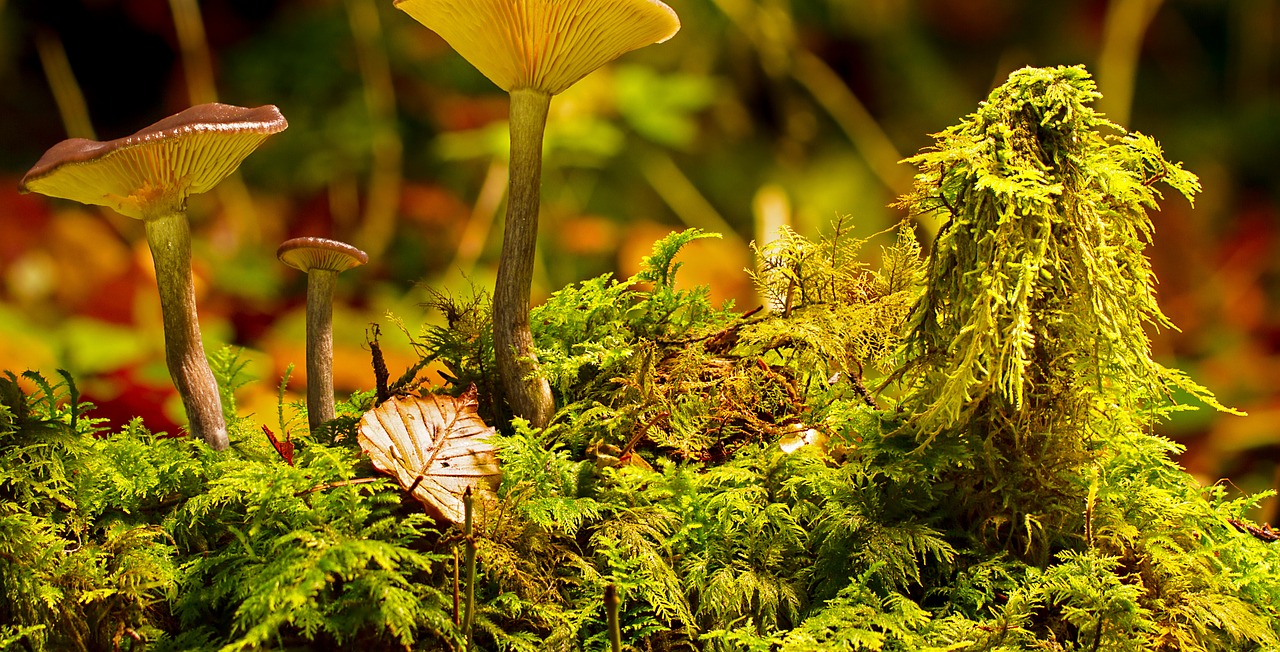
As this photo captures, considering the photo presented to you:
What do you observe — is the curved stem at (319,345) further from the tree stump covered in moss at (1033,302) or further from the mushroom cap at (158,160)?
the tree stump covered in moss at (1033,302)

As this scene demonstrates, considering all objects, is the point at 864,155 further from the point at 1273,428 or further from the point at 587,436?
the point at 587,436

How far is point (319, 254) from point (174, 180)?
0.21 m

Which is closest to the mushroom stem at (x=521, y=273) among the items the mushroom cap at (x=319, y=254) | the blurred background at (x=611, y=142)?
the mushroom cap at (x=319, y=254)

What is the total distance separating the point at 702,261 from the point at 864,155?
87 cm

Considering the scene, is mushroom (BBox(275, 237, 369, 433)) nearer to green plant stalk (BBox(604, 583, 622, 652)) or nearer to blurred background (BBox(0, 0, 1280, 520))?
green plant stalk (BBox(604, 583, 622, 652))

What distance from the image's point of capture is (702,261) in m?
4.20

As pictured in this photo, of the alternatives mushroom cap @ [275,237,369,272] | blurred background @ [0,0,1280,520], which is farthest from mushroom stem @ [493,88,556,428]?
blurred background @ [0,0,1280,520]

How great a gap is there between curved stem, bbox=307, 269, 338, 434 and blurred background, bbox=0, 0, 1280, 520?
Answer: 7.01 ft

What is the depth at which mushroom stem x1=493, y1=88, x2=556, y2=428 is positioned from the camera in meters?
1.31

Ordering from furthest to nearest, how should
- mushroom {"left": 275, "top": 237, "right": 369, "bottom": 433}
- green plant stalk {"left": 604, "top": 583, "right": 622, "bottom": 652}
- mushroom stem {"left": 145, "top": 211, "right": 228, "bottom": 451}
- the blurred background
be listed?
the blurred background
mushroom {"left": 275, "top": 237, "right": 369, "bottom": 433}
mushroom stem {"left": 145, "top": 211, "right": 228, "bottom": 451}
green plant stalk {"left": 604, "top": 583, "right": 622, "bottom": 652}

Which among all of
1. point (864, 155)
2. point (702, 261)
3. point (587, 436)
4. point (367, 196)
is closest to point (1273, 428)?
point (864, 155)

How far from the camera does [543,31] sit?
1.24 meters

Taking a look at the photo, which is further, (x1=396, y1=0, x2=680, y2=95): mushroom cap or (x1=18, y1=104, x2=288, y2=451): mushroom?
(x1=396, y1=0, x2=680, y2=95): mushroom cap

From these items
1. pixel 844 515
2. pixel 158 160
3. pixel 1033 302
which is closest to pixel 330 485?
pixel 158 160
